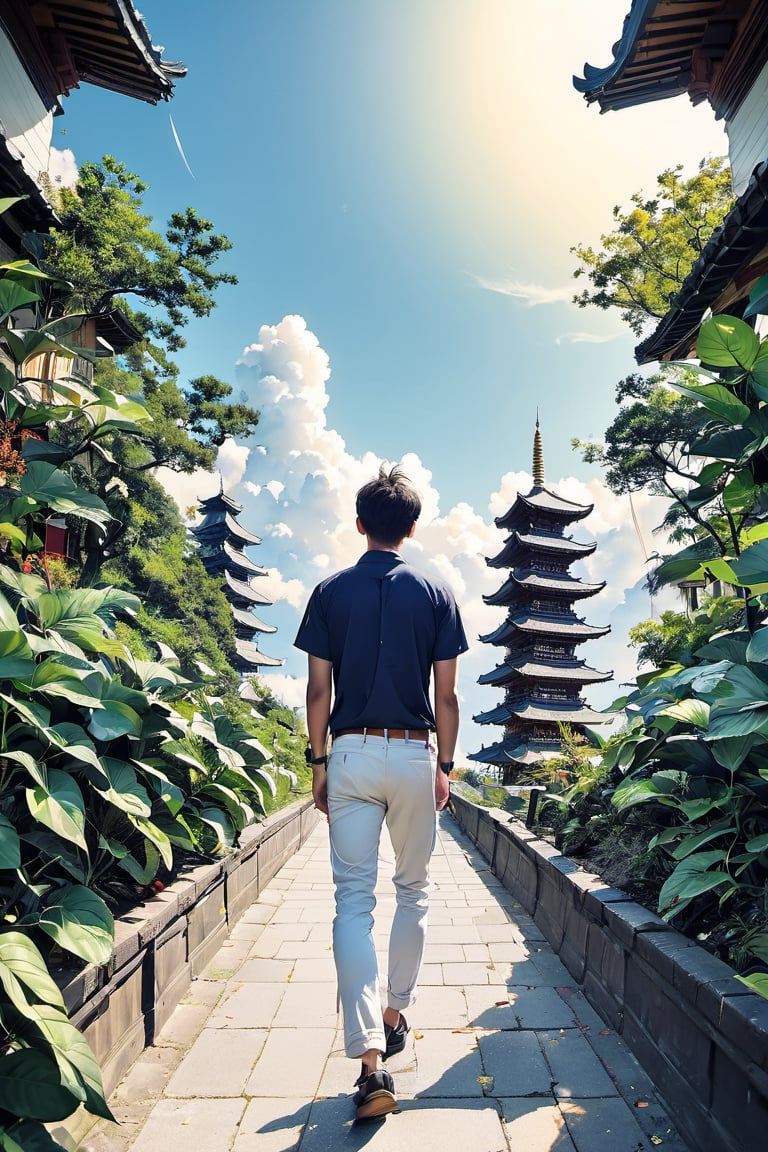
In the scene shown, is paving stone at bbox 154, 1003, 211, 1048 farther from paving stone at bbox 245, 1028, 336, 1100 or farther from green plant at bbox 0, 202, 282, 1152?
green plant at bbox 0, 202, 282, 1152

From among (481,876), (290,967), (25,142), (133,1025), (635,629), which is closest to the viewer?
(133,1025)

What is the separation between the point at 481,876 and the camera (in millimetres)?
5676

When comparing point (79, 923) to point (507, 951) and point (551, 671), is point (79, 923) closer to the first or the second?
point (507, 951)

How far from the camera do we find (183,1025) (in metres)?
2.47

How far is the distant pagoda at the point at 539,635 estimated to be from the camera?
23984 mm

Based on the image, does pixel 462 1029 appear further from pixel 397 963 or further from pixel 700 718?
pixel 700 718

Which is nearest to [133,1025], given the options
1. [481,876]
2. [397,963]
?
[397,963]

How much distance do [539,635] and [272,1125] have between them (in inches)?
902

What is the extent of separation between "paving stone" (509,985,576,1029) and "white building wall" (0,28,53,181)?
758 cm

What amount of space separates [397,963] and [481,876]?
3.89m

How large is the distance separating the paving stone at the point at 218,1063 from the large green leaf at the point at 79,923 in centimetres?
63

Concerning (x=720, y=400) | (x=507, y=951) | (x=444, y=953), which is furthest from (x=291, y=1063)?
(x=720, y=400)

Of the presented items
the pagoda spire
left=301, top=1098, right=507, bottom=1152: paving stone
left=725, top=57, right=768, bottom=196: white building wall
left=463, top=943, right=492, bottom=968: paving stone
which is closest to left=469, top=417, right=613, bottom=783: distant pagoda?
the pagoda spire

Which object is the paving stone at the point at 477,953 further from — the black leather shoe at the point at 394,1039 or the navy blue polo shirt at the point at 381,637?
the navy blue polo shirt at the point at 381,637
